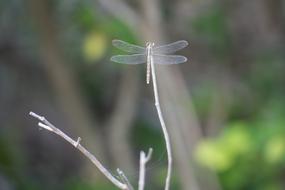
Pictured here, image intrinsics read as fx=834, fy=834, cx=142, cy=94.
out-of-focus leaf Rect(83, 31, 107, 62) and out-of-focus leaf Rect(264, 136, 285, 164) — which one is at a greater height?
out-of-focus leaf Rect(83, 31, 107, 62)

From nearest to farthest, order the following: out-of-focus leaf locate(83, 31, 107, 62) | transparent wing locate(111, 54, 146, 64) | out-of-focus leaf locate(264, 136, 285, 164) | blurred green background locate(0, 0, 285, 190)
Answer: transparent wing locate(111, 54, 146, 64)
out-of-focus leaf locate(264, 136, 285, 164)
blurred green background locate(0, 0, 285, 190)
out-of-focus leaf locate(83, 31, 107, 62)

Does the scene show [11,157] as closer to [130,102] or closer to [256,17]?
[130,102]

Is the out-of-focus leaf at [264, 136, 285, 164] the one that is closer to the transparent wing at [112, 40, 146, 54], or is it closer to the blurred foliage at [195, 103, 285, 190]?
the blurred foliage at [195, 103, 285, 190]

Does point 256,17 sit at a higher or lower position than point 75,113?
higher

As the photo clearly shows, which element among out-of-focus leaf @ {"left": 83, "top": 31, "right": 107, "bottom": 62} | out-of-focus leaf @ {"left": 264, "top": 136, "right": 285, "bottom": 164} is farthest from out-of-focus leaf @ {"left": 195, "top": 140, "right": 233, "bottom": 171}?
out-of-focus leaf @ {"left": 83, "top": 31, "right": 107, "bottom": 62}

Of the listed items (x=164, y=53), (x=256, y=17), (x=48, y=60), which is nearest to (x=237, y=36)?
(x=256, y=17)

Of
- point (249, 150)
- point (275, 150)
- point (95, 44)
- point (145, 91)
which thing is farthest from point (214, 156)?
point (145, 91)

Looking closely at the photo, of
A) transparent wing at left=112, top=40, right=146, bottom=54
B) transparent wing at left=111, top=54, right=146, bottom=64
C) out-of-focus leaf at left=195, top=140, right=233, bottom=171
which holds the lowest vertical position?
transparent wing at left=111, top=54, right=146, bottom=64

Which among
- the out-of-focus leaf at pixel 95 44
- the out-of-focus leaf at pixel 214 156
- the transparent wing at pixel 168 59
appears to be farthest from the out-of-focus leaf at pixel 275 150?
the transparent wing at pixel 168 59
